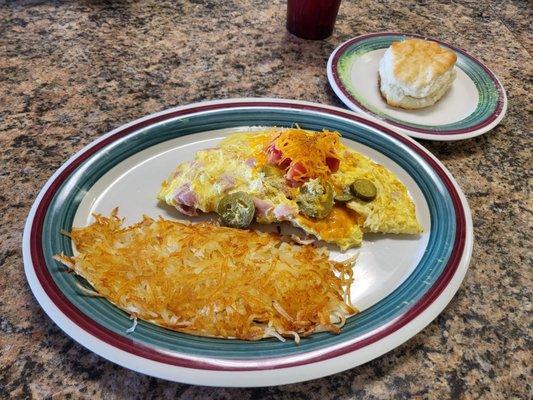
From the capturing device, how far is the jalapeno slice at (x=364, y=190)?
1.26m

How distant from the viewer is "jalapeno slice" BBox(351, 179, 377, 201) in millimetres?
1262

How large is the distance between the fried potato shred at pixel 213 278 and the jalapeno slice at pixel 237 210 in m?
0.04

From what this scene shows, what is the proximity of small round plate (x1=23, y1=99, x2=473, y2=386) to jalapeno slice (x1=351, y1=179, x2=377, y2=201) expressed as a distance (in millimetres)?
110

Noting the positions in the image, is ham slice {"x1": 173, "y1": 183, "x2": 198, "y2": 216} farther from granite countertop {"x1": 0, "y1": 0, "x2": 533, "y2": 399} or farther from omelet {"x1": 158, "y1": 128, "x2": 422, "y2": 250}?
granite countertop {"x1": 0, "y1": 0, "x2": 533, "y2": 399}

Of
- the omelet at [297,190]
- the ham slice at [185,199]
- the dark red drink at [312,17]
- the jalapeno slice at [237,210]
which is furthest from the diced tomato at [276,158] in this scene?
the dark red drink at [312,17]

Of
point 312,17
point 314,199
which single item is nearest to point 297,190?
point 314,199

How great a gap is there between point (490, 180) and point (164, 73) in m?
1.23

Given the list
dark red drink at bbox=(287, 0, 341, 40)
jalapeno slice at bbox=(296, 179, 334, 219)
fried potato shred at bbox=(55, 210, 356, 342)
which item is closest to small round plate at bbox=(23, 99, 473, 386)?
fried potato shred at bbox=(55, 210, 356, 342)

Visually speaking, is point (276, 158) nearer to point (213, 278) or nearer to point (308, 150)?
point (308, 150)

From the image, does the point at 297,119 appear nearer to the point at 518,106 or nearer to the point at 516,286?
the point at 516,286

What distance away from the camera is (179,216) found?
1282 mm

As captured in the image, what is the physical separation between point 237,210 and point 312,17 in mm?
1148

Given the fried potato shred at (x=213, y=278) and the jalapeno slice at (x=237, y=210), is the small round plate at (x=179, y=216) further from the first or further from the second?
the jalapeno slice at (x=237, y=210)

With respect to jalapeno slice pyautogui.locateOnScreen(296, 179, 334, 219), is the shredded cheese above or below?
above
